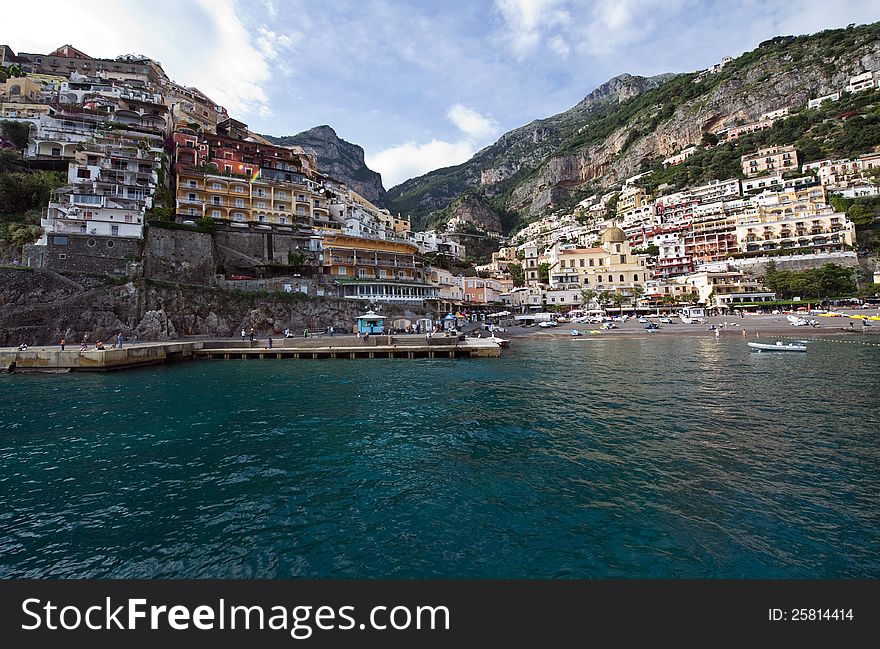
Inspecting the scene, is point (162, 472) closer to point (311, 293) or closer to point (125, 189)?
point (311, 293)

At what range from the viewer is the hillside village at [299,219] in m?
38.8

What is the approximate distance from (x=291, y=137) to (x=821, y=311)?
662 feet

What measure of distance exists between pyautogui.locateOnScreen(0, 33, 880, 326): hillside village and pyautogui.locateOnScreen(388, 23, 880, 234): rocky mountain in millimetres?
8851

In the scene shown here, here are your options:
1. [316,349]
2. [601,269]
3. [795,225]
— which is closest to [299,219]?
[316,349]

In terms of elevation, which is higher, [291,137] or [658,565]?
[291,137]

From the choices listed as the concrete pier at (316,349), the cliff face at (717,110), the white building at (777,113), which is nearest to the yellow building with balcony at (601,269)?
the concrete pier at (316,349)

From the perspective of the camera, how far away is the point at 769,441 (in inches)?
416

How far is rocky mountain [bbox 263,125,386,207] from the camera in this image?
174 metres

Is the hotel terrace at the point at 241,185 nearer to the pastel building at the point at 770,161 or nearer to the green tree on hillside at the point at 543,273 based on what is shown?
the green tree on hillside at the point at 543,273

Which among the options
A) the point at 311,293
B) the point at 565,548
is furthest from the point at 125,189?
the point at 565,548

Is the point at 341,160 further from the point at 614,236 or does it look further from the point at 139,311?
the point at 139,311

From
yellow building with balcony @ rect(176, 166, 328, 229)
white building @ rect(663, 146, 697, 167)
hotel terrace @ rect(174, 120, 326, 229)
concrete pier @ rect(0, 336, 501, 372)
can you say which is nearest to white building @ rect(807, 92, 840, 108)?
white building @ rect(663, 146, 697, 167)

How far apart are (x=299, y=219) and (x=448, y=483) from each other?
5494 cm

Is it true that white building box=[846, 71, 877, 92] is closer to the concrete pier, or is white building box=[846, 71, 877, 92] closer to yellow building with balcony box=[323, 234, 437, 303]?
yellow building with balcony box=[323, 234, 437, 303]
